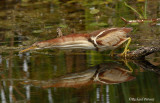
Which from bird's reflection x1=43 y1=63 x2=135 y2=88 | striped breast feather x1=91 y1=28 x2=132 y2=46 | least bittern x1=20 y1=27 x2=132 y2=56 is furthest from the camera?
striped breast feather x1=91 y1=28 x2=132 y2=46

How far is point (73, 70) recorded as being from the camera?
3.48m

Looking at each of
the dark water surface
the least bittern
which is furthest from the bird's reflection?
the least bittern

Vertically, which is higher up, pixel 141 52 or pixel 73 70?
pixel 141 52

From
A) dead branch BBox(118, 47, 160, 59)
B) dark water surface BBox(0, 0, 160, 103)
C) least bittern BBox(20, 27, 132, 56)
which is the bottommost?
dark water surface BBox(0, 0, 160, 103)

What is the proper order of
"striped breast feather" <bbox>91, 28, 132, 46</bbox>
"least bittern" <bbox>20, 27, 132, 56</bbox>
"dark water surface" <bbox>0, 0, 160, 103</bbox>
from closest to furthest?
"dark water surface" <bbox>0, 0, 160, 103</bbox> → "least bittern" <bbox>20, 27, 132, 56</bbox> → "striped breast feather" <bbox>91, 28, 132, 46</bbox>

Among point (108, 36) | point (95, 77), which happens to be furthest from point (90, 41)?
point (95, 77)

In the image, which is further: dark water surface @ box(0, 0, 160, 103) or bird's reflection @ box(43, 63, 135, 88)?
bird's reflection @ box(43, 63, 135, 88)

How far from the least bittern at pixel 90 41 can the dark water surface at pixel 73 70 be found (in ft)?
0.68

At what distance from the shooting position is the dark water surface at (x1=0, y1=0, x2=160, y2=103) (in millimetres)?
2744

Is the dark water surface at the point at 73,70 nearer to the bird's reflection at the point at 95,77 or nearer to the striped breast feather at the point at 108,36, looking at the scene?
the bird's reflection at the point at 95,77

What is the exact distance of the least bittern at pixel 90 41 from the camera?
3.37 metres

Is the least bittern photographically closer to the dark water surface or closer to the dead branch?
the dead branch

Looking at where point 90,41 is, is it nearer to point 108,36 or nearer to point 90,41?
point 90,41

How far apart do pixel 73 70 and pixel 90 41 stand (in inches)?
12.7
